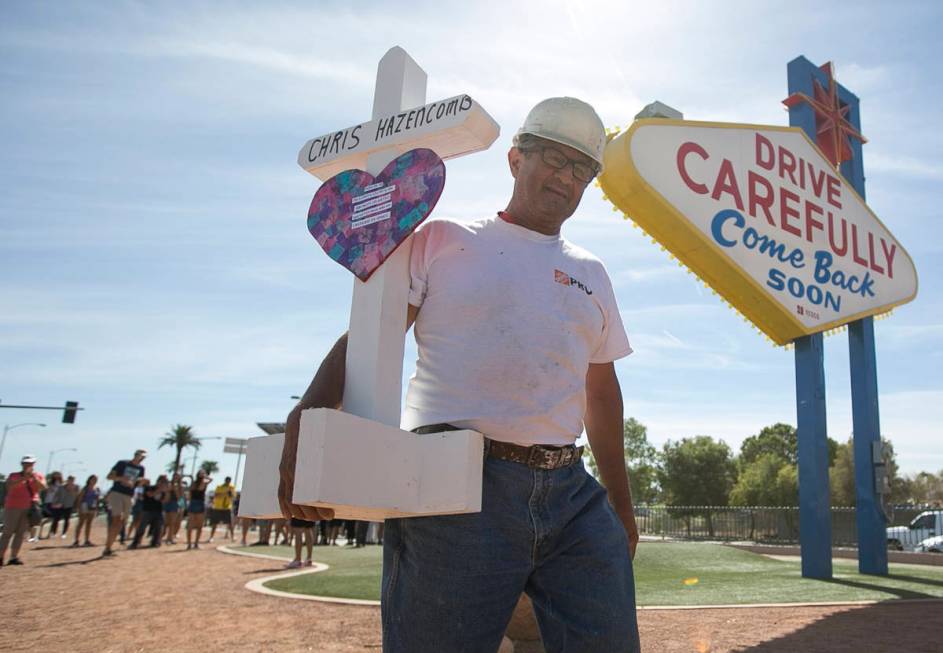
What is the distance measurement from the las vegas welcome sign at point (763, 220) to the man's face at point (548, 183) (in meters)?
5.27

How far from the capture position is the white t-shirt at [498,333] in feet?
6.47

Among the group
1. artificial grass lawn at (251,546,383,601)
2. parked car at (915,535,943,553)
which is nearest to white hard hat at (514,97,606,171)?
artificial grass lawn at (251,546,383,601)

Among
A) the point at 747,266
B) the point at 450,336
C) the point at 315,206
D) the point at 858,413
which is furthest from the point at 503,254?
the point at 858,413

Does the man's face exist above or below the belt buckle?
above

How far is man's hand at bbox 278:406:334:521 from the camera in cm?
173

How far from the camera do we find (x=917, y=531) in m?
23.8

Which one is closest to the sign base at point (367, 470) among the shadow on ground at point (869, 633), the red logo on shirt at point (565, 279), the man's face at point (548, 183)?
the red logo on shirt at point (565, 279)

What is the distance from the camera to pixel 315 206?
2.16 m

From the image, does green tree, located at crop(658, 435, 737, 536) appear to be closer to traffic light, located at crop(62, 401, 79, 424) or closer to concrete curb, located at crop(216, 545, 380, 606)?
traffic light, located at crop(62, 401, 79, 424)

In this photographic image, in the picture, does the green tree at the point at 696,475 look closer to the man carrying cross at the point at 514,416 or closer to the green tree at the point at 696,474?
the green tree at the point at 696,474

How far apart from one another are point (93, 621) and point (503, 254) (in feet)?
19.1

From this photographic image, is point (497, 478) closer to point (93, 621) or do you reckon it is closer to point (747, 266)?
point (93, 621)

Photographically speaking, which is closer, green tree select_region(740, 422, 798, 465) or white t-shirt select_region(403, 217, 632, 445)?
white t-shirt select_region(403, 217, 632, 445)

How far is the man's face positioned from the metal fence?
24.1 metres
